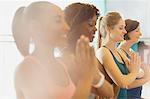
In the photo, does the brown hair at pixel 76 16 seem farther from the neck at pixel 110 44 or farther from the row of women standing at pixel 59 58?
the neck at pixel 110 44

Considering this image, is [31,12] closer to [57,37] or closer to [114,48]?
[57,37]

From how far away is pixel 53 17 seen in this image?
825mm

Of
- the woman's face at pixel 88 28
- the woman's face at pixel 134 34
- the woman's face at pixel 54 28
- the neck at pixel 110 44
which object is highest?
the woman's face at pixel 54 28

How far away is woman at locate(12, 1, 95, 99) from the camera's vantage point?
2.41 ft

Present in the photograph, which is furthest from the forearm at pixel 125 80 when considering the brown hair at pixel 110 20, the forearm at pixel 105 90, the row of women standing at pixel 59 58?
the brown hair at pixel 110 20

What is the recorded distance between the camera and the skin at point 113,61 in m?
1.12

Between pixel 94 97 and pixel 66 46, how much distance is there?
0.24 metres

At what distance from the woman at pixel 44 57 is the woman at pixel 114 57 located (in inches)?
11.6

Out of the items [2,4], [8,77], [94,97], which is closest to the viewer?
[94,97]

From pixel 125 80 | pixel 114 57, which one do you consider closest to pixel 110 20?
pixel 114 57

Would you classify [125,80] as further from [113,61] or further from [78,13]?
[78,13]

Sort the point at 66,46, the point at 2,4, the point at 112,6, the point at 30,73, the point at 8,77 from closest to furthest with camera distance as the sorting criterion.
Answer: the point at 30,73
the point at 66,46
the point at 8,77
the point at 2,4
the point at 112,6

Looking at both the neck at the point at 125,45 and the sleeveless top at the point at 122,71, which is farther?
the neck at the point at 125,45

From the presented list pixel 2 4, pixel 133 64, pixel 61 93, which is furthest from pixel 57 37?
pixel 2 4
